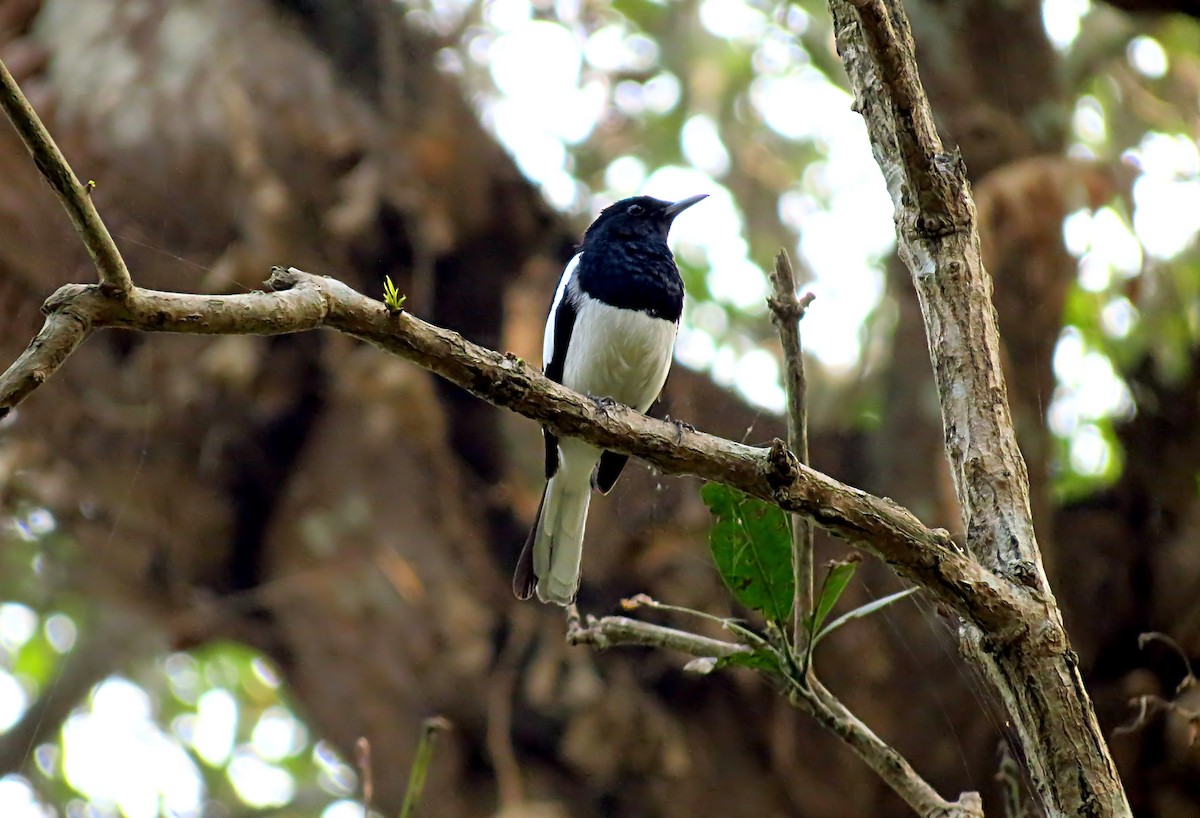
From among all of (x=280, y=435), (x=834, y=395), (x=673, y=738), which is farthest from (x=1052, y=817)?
(x=280, y=435)

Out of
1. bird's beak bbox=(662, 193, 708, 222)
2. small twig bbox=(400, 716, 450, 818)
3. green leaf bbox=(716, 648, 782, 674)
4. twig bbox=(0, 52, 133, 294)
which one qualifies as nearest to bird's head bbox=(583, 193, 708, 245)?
bird's beak bbox=(662, 193, 708, 222)

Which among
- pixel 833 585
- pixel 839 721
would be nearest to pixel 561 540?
pixel 833 585

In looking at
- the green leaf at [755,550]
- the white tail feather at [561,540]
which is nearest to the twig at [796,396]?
the green leaf at [755,550]

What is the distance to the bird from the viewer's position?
338cm

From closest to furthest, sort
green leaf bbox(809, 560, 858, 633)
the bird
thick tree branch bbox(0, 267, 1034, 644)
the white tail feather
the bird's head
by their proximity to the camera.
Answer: thick tree branch bbox(0, 267, 1034, 644)
green leaf bbox(809, 560, 858, 633)
the white tail feather
the bird
the bird's head

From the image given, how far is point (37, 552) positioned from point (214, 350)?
1736 mm

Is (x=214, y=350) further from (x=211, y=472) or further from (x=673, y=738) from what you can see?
(x=673, y=738)

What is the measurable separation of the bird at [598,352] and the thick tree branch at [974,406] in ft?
4.64

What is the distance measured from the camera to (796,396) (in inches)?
80.0

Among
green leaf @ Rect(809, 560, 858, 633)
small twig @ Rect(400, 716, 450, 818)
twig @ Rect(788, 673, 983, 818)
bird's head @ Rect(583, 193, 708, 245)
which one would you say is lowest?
small twig @ Rect(400, 716, 450, 818)

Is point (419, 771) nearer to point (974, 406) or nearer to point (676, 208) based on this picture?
point (974, 406)

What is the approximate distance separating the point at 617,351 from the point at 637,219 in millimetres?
668

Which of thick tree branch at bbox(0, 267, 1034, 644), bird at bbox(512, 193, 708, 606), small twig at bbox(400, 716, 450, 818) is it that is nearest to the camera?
thick tree branch at bbox(0, 267, 1034, 644)

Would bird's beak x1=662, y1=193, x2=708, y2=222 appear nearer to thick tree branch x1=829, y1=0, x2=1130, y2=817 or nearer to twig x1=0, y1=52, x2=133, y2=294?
thick tree branch x1=829, y1=0, x2=1130, y2=817
